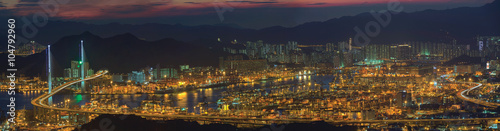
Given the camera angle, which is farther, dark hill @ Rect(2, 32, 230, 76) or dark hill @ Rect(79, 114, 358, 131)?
dark hill @ Rect(2, 32, 230, 76)

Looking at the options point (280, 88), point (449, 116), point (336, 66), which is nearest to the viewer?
point (449, 116)

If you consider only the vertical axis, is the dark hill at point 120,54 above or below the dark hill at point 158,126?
above

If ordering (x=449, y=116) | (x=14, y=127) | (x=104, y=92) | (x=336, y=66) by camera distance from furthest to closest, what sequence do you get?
1. (x=336, y=66)
2. (x=104, y=92)
3. (x=449, y=116)
4. (x=14, y=127)

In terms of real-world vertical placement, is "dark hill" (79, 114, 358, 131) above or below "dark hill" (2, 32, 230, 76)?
below

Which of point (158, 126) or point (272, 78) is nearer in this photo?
point (158, 126)

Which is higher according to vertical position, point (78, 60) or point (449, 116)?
point (78, 60)

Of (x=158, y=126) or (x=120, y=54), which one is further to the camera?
Answer: (x=120, y=54)

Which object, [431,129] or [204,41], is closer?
[431,129]

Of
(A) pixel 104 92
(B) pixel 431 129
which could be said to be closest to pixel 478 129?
(B) pixel 431 129

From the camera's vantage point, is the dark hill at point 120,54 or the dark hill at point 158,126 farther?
the dark hill at point 120,54

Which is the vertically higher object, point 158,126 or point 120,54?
point 120,54

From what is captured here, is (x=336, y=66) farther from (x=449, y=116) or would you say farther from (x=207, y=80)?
(x=449, y=116)
